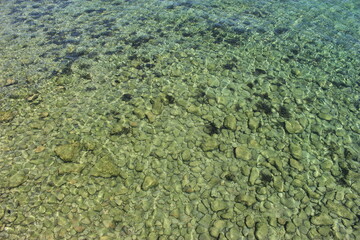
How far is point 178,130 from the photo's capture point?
327 inches

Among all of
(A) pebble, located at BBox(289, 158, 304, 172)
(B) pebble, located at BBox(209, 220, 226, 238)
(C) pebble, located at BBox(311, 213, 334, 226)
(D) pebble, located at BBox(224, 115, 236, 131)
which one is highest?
(D) pebble, located at BBox(224, 115, 236, 131)

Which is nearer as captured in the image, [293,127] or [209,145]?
[209,145]

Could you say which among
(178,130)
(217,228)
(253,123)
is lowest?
(217,228)

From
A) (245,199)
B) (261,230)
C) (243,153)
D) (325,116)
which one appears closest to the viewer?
(261,230)

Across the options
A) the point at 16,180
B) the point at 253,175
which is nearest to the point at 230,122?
the point at 253,175

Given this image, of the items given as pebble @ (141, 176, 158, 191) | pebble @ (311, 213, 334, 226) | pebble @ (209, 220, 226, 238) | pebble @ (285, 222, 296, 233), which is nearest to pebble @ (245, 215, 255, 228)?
pebble @ (209, 220, 226, 238)

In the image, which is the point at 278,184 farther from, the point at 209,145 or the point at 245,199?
the point at 209,145

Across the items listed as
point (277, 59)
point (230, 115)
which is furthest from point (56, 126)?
point (277, 59)

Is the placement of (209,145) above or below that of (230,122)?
below

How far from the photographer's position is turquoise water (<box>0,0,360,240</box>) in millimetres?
6348

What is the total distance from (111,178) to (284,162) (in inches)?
186

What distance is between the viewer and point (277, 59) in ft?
37.7

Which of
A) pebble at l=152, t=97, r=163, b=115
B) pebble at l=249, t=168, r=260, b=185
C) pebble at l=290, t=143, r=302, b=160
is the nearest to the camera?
pebble at l=249, t=168, r=260, b=185

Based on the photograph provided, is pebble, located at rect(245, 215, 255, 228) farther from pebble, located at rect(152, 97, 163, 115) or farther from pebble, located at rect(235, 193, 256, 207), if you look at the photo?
pebble, located at rect(152, 97, 163, 115)
